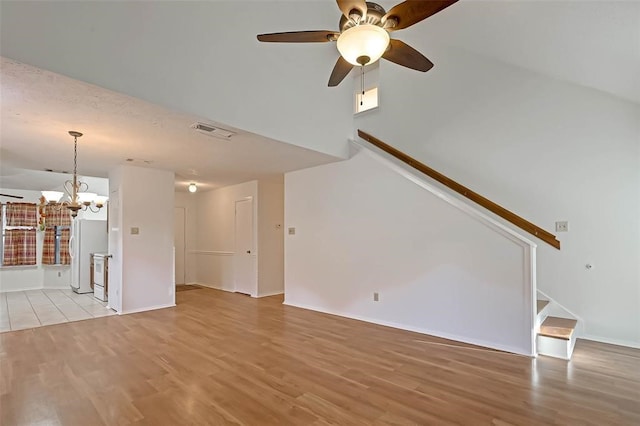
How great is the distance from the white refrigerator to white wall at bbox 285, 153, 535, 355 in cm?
483

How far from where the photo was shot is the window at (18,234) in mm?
7957

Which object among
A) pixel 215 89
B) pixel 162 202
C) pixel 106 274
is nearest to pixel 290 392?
pixel 215 89

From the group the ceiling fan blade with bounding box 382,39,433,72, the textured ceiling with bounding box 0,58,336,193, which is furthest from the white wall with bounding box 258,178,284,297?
the ceiling fan blade with bounding box 382,39,433,72

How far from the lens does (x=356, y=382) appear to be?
284cm

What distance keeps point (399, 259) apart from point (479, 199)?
1.35 metres

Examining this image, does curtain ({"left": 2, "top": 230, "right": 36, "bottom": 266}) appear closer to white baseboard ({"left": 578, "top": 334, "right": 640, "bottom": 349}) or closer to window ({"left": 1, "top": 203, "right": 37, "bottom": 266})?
window ({"left": 1, "top": 203, "right": 37, "bottom": 266})

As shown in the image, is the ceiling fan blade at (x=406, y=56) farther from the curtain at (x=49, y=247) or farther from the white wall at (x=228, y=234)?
the curtain at (x=49, y=247)

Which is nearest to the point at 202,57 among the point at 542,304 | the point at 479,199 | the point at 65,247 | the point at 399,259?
the point at 399,259

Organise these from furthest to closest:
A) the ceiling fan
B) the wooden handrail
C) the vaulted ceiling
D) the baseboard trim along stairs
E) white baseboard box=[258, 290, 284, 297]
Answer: white baseboard box=[258, 290, 284, 297], the wooden handrail, the baseboard trim along stairs, the vaulted ceiling, the ceiling fan

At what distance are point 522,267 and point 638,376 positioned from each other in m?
1.28

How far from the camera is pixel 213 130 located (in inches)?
149

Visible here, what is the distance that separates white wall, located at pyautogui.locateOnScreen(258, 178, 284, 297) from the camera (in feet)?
22.8

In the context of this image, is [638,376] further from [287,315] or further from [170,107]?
[170,107]

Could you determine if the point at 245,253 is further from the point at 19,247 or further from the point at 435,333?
the point at 19,247
